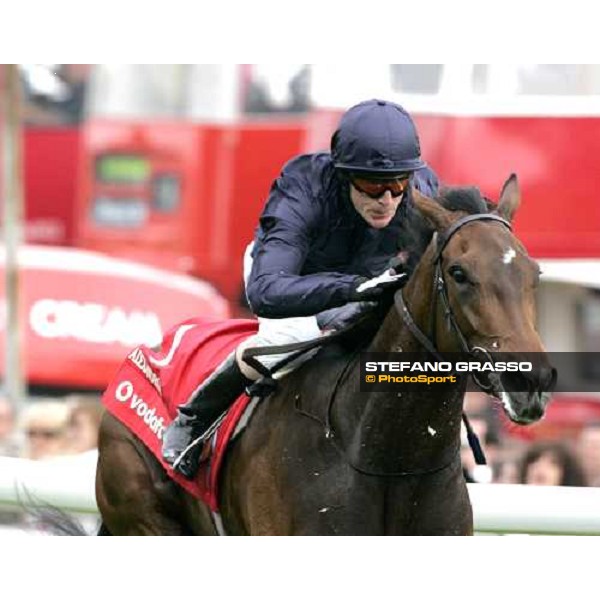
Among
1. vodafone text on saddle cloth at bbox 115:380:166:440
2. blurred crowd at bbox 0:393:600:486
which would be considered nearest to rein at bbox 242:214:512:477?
vodafone text on saddle cloth at bbox 115:380:166:440

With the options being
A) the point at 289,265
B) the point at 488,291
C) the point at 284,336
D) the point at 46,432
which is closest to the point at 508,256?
the point at 488,291

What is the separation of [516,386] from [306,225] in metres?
1.08

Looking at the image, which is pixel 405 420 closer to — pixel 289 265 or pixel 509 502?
pixel 289 265

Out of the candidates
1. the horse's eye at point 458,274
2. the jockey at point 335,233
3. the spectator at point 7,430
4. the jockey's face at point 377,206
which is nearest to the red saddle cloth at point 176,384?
the jockey at point 335,233

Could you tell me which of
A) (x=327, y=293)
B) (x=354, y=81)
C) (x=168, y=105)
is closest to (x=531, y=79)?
(x=354, y=81)

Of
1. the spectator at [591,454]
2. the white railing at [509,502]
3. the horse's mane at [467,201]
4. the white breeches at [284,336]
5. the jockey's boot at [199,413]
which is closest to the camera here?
the horse's mane at [467,201]

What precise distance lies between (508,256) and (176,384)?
5.72 feet

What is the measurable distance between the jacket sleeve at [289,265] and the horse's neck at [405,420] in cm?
18

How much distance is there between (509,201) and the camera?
15.4 ft

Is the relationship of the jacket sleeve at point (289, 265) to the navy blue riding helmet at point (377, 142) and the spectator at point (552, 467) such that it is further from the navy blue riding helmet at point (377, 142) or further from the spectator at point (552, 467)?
the spectator at point (552, 467)

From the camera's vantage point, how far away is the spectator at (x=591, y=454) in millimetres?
8039

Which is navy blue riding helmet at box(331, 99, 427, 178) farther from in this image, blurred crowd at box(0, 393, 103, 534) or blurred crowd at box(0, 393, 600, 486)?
blurred crowd at box(0, 393, 103, 534)

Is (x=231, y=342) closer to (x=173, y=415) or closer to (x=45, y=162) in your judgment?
(x=173, y=415)

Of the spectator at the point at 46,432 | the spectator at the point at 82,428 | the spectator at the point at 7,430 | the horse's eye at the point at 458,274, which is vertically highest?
the horse's eye at the point at 458,274
